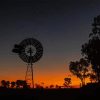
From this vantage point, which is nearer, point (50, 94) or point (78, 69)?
point (50, 94)

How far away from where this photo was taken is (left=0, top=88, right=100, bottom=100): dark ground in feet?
141

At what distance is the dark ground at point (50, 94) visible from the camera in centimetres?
4284

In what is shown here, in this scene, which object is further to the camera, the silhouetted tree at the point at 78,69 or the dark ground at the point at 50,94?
the silhouetted tree at the point at 78,69

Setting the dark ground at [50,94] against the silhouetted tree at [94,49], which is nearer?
the dark ground at [50,94]

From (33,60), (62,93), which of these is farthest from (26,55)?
(62,93)

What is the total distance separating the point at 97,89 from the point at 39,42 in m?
18.6

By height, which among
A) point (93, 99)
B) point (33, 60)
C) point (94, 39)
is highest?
point (94, 39)

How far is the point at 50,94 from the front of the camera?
47312mm

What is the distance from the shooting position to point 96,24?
74125 mm

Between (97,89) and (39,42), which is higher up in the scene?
(39,42)

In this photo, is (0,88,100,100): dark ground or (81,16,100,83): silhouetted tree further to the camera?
(81,16,100,83): silhouetted tree

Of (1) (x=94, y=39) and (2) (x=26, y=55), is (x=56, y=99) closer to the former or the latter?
(2) (x=26, y=55)

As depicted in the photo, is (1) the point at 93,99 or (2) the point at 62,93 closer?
(1) the point at 93,99

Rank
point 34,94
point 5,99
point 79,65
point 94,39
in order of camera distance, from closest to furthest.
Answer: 1. point 5,99
2. point 34,94
3. point 94,39
4. point 79,65
